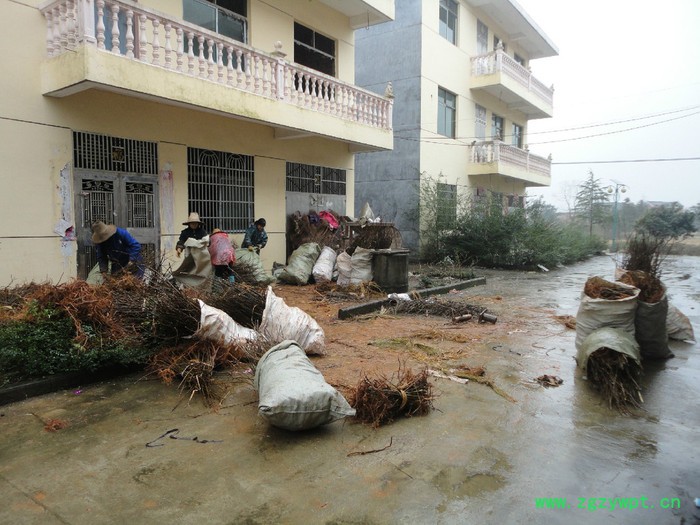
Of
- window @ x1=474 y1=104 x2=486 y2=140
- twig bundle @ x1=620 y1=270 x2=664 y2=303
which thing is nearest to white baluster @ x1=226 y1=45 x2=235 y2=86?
twig bundle @ x1=620 y1=270 x2=664 y2=303

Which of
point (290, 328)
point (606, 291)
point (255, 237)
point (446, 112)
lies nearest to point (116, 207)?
point (255, 237)

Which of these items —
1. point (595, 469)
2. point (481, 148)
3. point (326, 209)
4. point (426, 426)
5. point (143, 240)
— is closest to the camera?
point (595, 469)

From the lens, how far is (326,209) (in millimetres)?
12547

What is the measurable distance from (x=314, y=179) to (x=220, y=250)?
5497 mm

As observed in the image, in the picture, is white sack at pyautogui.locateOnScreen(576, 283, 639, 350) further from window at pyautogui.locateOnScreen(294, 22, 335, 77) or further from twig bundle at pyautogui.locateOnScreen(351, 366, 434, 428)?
window at pyautogui.locateOnScreen(294, 22, 335, 77)

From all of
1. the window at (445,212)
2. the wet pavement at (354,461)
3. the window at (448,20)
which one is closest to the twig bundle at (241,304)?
the wet pavement at (354,461)

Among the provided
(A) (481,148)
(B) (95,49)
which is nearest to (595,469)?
(B) (95,49)

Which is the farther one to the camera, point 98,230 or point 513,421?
point 98,230

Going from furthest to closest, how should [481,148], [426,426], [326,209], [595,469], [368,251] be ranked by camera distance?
[481,148] → [326,209] → [368,251] → [426,426] → [595,469]

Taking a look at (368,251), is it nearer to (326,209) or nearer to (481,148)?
(326,209)

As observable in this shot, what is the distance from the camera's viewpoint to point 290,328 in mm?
4852

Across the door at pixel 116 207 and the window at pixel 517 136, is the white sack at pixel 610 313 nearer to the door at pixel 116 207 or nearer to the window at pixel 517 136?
the door at pixel 116 207

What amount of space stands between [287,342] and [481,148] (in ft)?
54.5

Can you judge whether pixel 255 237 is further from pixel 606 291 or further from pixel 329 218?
pixel 606 291
